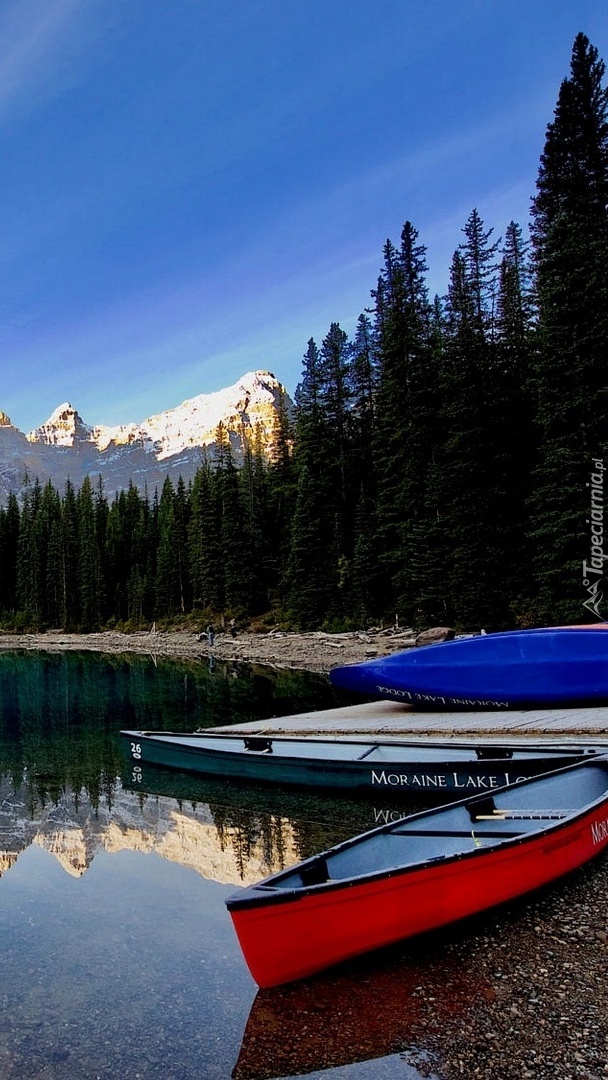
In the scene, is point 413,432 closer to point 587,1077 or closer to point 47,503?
point 587,1077

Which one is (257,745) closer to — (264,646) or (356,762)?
(356,762)


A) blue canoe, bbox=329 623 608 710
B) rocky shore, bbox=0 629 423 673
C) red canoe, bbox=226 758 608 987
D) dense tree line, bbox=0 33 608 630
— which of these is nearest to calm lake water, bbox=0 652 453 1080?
red canoe, bbox=226 758 608 987

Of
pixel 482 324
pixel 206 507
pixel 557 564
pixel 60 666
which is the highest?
pixel 482 324

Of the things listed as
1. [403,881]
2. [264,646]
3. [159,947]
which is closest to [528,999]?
[403,881]

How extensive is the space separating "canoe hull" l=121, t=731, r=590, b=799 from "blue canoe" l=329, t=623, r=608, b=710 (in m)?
2.90

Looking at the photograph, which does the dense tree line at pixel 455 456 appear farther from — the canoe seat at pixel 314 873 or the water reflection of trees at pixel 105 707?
the canoe seat at pixel 314 873

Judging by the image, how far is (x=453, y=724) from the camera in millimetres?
14617

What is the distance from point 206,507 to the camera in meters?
73.1

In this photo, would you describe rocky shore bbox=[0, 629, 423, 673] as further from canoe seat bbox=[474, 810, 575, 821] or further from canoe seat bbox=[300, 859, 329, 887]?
canoe seat bbox=[300, 859, 329, 887]

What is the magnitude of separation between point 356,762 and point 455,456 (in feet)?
84.7

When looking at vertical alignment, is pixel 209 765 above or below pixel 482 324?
below

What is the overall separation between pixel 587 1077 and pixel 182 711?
2247 centimetres

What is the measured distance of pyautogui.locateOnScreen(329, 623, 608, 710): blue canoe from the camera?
1502 cm

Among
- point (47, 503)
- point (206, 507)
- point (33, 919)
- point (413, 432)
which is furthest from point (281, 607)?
point (47, 503)
